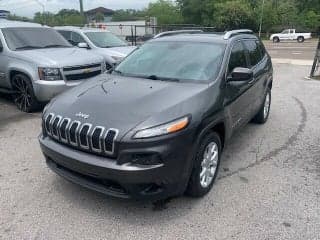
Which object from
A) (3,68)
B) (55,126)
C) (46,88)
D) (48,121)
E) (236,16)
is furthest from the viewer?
(236,16)

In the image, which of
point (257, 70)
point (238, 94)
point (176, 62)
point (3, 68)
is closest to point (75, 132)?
point (176, 62)

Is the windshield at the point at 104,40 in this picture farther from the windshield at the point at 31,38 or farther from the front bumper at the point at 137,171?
→ the front bumper at the point at 137,171

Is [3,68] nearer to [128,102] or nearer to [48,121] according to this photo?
[48,121]

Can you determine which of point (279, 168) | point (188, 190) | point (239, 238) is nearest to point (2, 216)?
point (188, 190)

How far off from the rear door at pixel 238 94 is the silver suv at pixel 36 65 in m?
3.54

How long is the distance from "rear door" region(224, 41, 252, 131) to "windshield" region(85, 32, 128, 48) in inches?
262

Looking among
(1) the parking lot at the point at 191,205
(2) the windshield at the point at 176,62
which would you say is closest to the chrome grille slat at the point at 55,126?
(1) the parking lot at the point at 191,205

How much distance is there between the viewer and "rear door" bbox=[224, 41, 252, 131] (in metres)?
4.36

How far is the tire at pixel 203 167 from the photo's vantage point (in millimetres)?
3639

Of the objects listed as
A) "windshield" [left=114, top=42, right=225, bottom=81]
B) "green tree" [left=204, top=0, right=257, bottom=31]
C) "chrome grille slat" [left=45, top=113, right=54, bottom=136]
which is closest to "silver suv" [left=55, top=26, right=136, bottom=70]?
"windshield" [left=114, top=42, right=225, bottom=81]

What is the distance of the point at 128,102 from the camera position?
365 centimetres

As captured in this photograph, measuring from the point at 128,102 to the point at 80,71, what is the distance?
13.2 feet

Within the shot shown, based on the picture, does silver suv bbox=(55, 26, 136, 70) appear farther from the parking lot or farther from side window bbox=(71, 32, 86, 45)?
the parking lot

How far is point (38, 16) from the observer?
61906 mm
